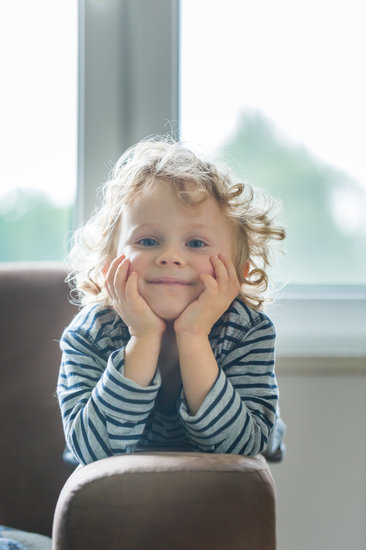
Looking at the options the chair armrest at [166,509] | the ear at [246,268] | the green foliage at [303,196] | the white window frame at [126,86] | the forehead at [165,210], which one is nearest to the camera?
the chair armrest at [166,509]

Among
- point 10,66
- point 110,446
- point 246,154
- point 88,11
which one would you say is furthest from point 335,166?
point 110,446

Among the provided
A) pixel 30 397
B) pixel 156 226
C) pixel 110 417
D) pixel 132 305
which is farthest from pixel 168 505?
pixel 30 397

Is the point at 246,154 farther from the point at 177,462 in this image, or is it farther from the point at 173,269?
the point at 177,462

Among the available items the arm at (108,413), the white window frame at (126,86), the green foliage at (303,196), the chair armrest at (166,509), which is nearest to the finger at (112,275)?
the arm at (108,413)

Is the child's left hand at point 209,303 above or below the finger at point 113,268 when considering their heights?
below

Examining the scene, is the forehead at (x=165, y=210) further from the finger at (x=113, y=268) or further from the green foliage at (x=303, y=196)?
the green foliage at (x=303, y=196)

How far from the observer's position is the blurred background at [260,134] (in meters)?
1.47

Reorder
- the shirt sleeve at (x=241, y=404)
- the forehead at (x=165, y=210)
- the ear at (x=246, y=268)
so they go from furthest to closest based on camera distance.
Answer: the ear at (x=246, y=268) < the forehead at (x=165, y=210) < the shirt sleeve at (x=241, y=404)

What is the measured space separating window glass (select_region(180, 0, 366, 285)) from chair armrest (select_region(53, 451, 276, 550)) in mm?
977

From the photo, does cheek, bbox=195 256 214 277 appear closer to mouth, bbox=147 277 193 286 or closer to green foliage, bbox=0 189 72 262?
mouth, bbox=147 277 193 286

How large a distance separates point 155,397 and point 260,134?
914 mm

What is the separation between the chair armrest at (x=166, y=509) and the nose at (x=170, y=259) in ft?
1.15

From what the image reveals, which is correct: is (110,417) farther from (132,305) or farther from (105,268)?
(105,268)

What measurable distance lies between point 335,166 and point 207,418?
991 millimetres
